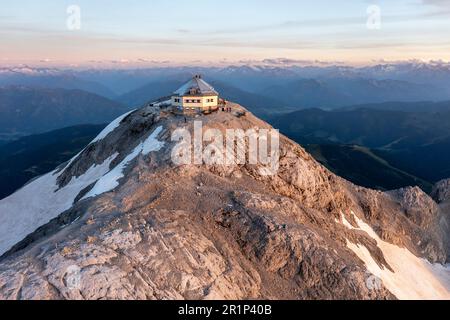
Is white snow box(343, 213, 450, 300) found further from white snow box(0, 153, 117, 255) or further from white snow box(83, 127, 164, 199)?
white snow box(0, 153, 117, 255)

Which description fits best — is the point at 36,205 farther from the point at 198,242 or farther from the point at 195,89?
the point at 198,242

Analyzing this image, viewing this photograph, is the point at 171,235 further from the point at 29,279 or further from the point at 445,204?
the point at 445,204

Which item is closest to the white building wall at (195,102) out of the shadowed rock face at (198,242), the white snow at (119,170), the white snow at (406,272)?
the shadowed rock face at (198,242)

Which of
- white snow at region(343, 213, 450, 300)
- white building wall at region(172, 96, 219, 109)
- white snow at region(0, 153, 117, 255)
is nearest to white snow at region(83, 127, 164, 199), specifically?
white building wall at region(172, 96, 219, 109)

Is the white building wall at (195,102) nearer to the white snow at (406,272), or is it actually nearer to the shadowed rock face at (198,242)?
the shadowed rock face at (198,242)

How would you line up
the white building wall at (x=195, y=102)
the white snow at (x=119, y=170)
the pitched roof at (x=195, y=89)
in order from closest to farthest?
the white snow at (x=119, y=170)
the white building wall at (x=195, y=102)
the pitched roof at (x=195, y=89)

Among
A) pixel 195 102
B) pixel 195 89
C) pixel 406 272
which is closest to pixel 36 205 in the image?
pixel 195 102
